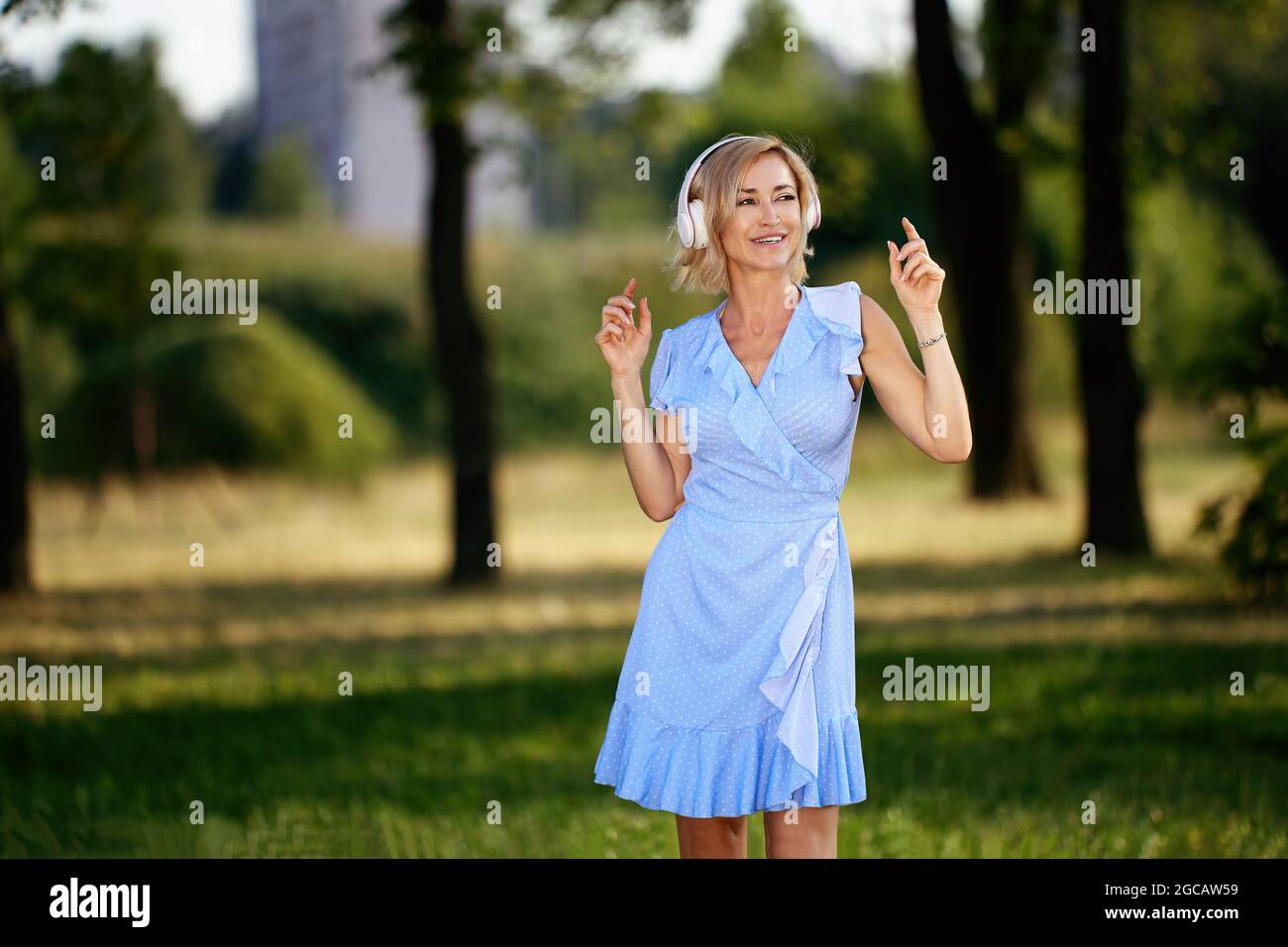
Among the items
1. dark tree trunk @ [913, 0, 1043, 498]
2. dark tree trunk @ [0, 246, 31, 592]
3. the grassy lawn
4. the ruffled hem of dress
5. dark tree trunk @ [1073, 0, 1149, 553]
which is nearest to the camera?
the ruffled hem of dress

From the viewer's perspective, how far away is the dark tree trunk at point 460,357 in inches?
501

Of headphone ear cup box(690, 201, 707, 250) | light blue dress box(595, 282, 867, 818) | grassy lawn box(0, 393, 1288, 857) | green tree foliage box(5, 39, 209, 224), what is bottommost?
grassy lawn box(0, 393, 1288, 857)

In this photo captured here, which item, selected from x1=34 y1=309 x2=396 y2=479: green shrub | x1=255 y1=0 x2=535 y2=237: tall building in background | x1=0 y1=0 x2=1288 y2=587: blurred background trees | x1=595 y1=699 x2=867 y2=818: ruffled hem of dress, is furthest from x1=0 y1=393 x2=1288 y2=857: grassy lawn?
x1=255 y1=0 x2=535 y2=237: tall building in background

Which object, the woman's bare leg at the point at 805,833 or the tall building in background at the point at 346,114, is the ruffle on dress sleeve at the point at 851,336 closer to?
the woman's bare leg at the point at 805,833

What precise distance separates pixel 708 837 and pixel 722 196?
152cm

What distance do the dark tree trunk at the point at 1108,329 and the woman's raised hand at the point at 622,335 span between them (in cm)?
878

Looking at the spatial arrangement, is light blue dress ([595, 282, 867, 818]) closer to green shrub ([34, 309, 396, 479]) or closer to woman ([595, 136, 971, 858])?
woman ([595, 136, 971, 858])

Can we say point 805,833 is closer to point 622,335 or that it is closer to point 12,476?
point 622,335

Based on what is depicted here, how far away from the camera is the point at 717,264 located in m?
3.94

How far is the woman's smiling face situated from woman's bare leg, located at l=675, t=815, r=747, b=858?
1.33 m

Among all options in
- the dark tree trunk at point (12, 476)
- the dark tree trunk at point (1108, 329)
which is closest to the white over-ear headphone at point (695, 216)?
the dark tree trunk at point (1108, 329)

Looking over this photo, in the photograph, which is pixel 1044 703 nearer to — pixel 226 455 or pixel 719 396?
pixel 719 396

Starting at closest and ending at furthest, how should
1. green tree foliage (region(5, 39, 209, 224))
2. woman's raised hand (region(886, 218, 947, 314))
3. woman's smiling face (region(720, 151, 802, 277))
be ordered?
woman's raised hand (region(886, 218, 947, 314))
woman's smiling face (region(720, 151, 802, 277))
green tree foliage (region(5, 39, 209, 224))

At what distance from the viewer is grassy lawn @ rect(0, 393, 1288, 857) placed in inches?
236
